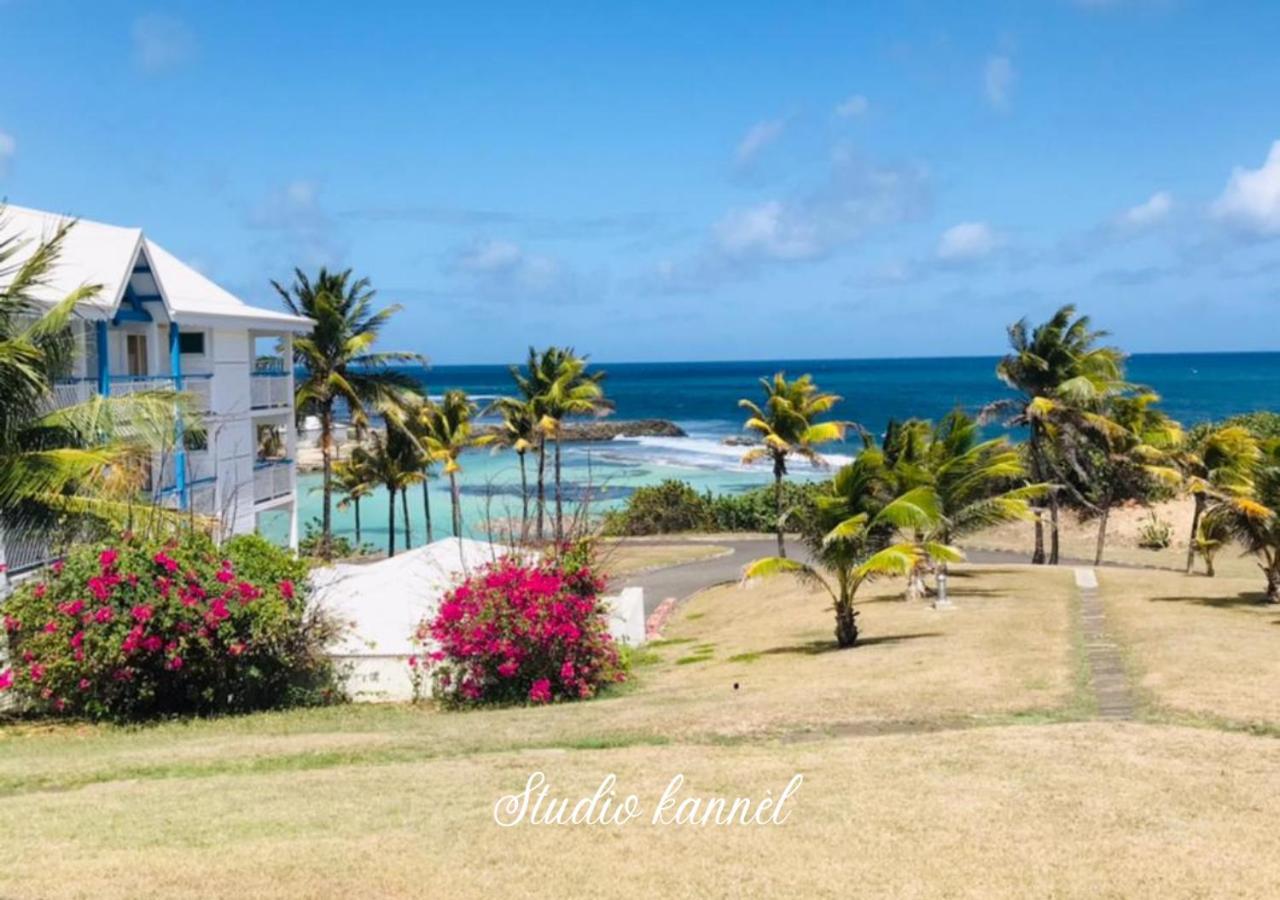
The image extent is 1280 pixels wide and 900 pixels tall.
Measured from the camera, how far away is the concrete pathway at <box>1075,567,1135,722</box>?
13.8m

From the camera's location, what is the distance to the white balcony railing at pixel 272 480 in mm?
29141

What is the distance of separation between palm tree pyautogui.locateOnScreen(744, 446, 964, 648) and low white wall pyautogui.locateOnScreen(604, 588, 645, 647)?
4039mm

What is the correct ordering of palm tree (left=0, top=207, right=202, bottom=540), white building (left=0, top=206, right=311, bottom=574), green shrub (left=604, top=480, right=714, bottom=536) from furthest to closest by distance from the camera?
1. green shrub (left=604, top=480, right=714, bottom=536)
2. white building (left=0, top=206, right=311, bottom=574)
3. palm tree (left=0, top=207, right=202, bottom=540)

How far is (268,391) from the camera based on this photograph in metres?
29.7

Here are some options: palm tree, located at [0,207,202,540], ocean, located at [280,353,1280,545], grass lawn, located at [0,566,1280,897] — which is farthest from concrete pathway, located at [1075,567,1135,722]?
palm tree, located at [0,207,202,540]

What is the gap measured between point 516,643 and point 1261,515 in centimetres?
1295

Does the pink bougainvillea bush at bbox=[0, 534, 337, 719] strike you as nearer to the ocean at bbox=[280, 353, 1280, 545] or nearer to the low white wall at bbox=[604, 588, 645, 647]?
the ocean at bbox=[280, 353, 1280, 545]

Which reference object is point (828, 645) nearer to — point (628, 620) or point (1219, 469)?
point (628, 620)

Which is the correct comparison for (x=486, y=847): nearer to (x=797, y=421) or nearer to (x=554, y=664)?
(x=554, y=664)

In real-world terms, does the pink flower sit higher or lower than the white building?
lower

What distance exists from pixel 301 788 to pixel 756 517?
124ft

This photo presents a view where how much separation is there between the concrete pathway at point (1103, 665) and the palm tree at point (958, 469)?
2393mm

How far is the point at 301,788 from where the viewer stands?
11.1 m

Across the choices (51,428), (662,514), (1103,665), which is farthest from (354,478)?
(1103,665)
